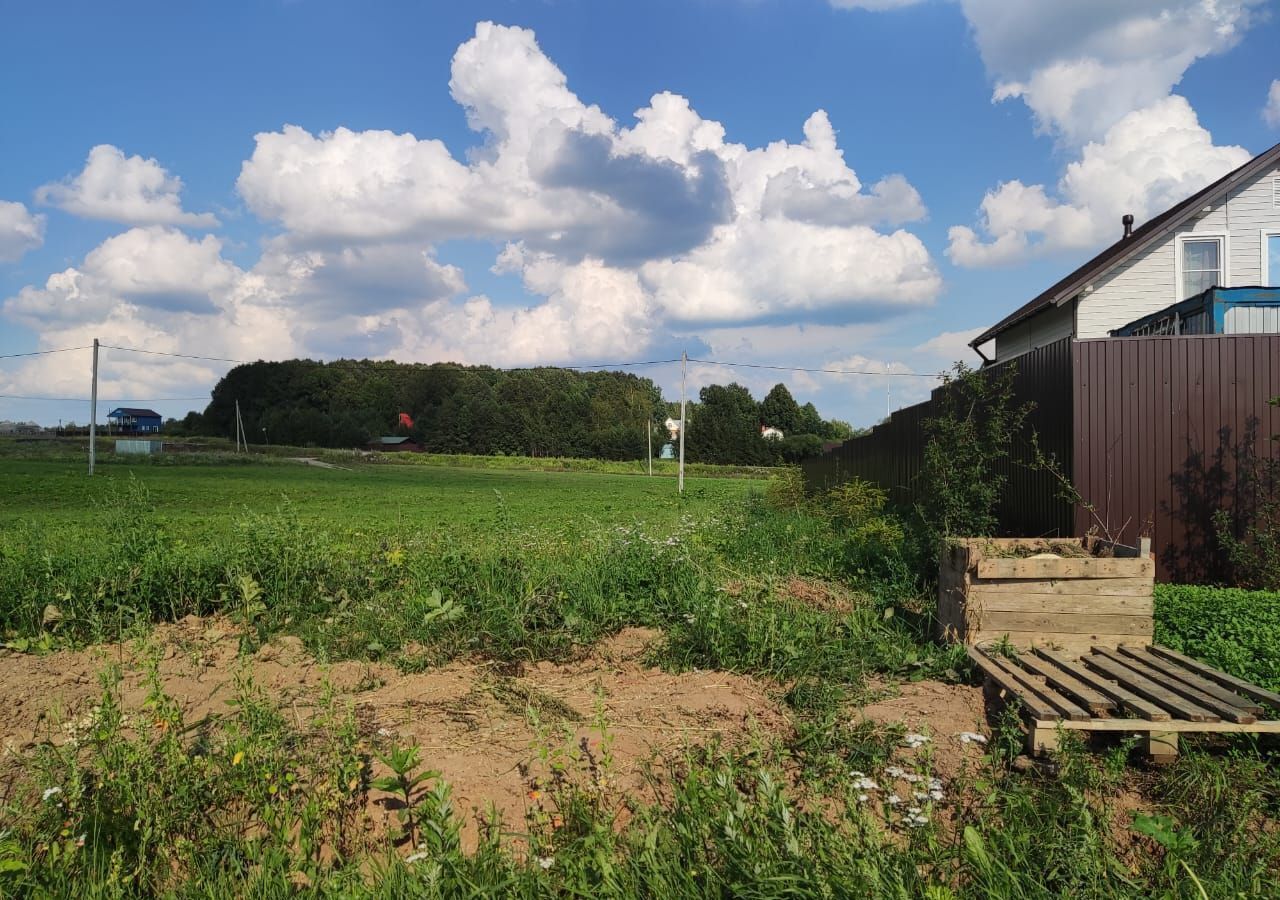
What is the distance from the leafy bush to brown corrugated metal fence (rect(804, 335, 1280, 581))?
3.45 ft

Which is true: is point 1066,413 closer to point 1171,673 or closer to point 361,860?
point 1171,673

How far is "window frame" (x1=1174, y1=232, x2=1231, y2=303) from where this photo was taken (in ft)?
57.9

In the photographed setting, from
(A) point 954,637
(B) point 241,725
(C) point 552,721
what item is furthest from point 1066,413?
(B) point 241,725

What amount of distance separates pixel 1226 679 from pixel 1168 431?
14.5 ft

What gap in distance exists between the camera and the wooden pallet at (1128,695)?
431 centimetres

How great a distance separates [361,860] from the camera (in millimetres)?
3182

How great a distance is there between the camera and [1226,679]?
5.06 meters

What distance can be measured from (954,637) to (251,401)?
344ft

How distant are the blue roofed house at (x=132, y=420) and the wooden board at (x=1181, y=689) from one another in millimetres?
138838

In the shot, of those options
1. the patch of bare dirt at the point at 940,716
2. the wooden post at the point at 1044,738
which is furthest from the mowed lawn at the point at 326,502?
the wooden post at the point at 1044,738

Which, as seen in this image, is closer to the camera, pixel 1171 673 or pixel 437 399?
pixel 1171 673

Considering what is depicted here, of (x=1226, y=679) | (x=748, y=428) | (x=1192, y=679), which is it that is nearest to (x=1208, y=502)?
(x=1226, y=679)

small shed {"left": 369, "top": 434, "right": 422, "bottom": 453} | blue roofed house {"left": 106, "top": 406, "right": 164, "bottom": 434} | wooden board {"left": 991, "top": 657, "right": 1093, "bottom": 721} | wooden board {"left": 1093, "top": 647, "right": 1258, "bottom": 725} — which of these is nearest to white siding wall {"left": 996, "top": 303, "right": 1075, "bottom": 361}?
wooden board {"left": 1093, "top": 647, "right": 1258, "bottom": 725}

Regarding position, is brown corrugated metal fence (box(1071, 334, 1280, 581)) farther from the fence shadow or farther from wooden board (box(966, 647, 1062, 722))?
wooden board (box(966, 647, 1062, 722))
